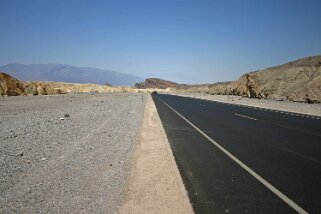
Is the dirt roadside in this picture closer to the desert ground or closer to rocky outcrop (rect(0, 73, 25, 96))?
the desert ground

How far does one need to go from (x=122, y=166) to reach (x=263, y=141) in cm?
573

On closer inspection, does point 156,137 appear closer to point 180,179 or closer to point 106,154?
point 106,154

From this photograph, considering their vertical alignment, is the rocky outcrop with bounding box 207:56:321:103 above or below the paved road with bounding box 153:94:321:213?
above

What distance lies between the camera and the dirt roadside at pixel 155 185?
5477 millimetres

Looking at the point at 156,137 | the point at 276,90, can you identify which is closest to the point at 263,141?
the point at 156,137

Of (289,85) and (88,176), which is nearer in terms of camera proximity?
(88,176)

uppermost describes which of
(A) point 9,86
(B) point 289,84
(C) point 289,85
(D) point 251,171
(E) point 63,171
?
(B) point 289,84

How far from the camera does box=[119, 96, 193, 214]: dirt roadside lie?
18.0 ft

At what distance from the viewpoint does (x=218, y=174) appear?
24.0 ft

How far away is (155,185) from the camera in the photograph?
22.2ft

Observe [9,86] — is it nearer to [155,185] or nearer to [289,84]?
[289,84]

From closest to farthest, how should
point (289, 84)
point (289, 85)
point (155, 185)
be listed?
point (155, 185), point (289, 85), point (289, 84)

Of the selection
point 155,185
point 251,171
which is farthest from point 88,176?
point 251,171

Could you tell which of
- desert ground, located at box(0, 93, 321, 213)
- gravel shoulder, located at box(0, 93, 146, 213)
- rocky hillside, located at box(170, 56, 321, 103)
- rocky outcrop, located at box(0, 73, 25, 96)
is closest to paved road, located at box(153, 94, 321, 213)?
desert ground, located at box(0, 93, 321, 213)
